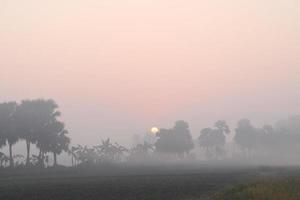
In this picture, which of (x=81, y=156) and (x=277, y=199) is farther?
(x=81, y=156)

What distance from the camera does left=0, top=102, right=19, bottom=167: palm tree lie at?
98.1 metres

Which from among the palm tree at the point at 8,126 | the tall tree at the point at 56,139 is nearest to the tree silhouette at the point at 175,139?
the tall tree at the point at 56,139

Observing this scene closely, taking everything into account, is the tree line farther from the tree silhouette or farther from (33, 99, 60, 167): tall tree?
the tree silhouette

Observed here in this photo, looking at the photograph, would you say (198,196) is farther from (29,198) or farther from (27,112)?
(27,112)

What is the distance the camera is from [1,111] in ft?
327

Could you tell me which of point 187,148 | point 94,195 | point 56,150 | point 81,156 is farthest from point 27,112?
point 187,148

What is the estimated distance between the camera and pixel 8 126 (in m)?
98.3

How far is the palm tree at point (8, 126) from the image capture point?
98062 millimetres

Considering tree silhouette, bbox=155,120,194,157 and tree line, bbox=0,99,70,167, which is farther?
tree silhouette, bbox=155,120,194,157

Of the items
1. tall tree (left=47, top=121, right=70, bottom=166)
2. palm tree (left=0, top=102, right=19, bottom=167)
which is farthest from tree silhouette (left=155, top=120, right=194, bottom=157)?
palm tree (left=0, top=102, right=19, bottom=167)

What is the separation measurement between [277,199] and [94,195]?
1615 cm

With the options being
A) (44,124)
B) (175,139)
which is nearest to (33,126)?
(44,124)

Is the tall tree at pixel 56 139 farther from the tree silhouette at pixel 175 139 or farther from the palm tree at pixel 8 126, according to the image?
the tree silhouette at pixel 175 139

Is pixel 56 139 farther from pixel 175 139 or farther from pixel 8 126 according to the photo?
pixel 175 139
